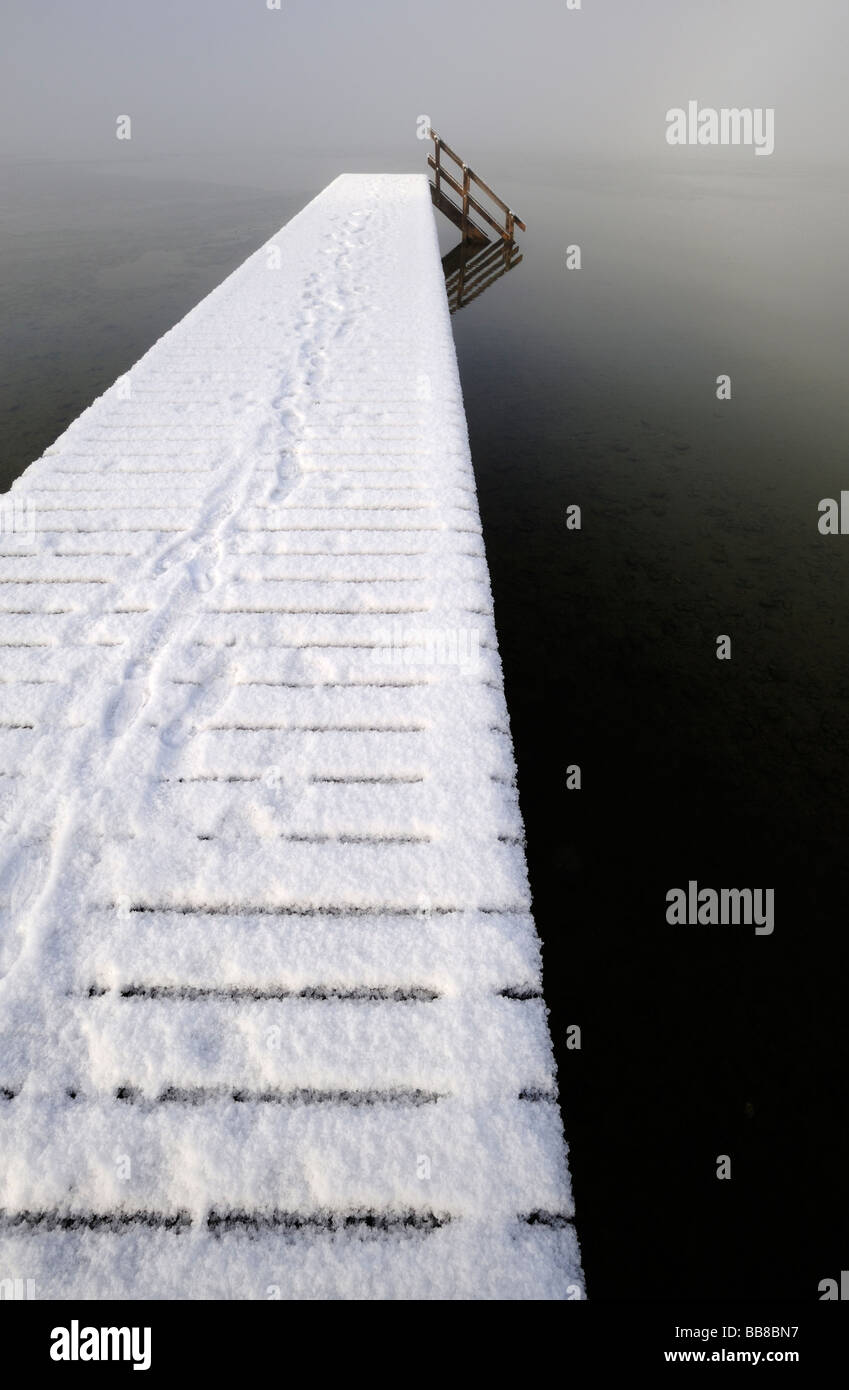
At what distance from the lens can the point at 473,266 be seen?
13.8 metres

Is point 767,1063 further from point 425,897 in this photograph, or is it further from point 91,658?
point 91,658

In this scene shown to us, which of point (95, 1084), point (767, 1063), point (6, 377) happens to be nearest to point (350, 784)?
point (95, 1084)

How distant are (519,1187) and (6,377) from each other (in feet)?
33.7

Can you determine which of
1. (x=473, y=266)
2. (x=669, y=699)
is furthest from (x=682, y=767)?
(x=473, y=266)

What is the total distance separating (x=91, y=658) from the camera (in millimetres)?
2943

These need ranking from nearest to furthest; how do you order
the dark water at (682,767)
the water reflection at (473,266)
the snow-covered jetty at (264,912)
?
1. the snow-covered jetty at (264,912)
2. the dark water at (682,767)
3. the water reflection at (473,266)

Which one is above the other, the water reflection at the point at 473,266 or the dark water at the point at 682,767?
the water reflection at the point at 473,266

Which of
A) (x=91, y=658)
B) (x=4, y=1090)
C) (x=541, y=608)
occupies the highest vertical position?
(x=541, y=608)

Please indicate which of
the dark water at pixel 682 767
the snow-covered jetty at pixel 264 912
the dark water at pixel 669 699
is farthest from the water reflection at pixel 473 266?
the snow-covered jetty at pixel 264 912

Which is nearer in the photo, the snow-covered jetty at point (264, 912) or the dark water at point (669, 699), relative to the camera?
the snow-covered jetty at point (264, 912)

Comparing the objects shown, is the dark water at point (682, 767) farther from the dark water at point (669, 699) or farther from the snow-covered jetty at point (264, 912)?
the snow-covered jetty at point (264, 912)

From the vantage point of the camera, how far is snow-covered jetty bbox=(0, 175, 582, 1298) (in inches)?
59.6

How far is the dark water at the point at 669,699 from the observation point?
237 centimetres

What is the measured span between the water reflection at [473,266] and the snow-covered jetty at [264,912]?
988 cm
